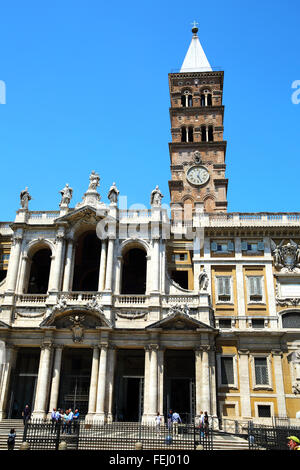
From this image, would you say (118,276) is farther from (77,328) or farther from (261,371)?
(261,371)

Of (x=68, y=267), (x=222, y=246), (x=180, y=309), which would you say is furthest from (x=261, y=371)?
(x=68, y=267)

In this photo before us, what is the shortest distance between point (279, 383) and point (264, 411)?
8.01 feet

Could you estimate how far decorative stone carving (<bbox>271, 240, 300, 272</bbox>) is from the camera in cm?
3875

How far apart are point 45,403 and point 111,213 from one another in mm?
16222

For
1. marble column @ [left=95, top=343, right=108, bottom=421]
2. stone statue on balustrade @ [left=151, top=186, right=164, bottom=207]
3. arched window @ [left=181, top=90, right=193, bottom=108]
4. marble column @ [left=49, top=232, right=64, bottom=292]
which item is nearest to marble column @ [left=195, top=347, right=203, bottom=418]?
marble column @ [left=95, top=343, right=108, bottom=421]

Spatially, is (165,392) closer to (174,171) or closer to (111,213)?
(111,213)

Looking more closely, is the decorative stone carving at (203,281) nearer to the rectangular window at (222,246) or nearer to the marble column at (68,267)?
the rectangular window at (222,246)

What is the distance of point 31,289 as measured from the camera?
4062 centimetres

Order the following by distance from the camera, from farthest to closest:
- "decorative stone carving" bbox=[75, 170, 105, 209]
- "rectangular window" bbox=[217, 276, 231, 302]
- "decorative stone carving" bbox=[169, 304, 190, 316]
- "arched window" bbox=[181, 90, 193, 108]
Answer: "arched window" bbox=[181, 90, 193, 108]
"decorative stone carving" bbox=[75, 170, 105, 209]
"rectangular window" bbox=[217, 276, 231, 302]
"decorative stone carving" bbox=[169, 304, 190, 316]

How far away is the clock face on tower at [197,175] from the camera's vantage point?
53.9m

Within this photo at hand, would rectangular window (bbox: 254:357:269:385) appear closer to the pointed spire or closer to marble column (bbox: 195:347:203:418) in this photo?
marble column (bbox: 195:347:203:418)

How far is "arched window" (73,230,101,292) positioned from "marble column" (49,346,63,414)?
728cm

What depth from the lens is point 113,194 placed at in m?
40.0

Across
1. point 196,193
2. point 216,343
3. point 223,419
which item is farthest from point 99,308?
point 196,193
